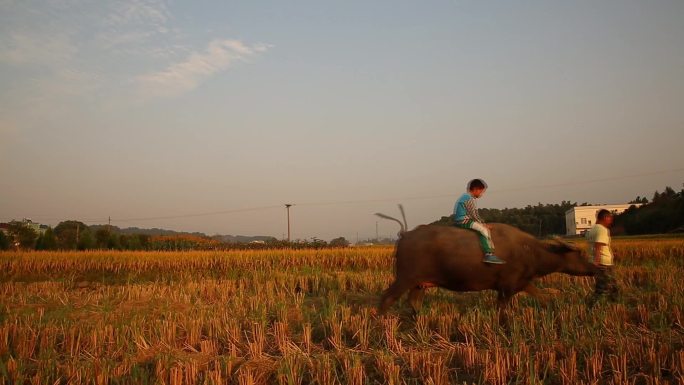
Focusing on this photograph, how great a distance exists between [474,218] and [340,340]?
2.66 meters

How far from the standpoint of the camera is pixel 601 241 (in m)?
7.62

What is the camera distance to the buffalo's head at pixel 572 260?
24.6 ft

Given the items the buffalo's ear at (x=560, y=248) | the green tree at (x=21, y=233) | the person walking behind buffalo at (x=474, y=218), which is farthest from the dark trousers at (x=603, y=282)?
the green tree at (x=21, y=233)

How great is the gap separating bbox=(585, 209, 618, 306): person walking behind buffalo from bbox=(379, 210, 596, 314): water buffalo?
3.81 feet

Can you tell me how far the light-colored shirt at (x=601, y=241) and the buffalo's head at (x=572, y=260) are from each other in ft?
0.65

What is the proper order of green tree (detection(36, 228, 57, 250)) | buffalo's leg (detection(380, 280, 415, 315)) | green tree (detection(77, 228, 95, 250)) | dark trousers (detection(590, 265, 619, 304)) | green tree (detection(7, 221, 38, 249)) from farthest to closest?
green tree (detection(7, 221, 38, 249)) → green tree (detection(77, 228, 95, 250)) → green tree (detection(36, 228, 57, 250)) → dark trousers (detection(590, 265, 619, 304)) → buffalo's leg (detection(380, 280, 415, 315))

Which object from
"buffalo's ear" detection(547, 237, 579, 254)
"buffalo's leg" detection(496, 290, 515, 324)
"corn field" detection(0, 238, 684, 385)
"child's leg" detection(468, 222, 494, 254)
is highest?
"child's leg" detection(468, 222, 494, 254)

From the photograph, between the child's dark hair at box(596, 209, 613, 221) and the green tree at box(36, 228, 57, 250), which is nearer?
the child's dark hair at box(596, 209, 613, 221)

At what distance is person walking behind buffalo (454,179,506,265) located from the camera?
6719mm

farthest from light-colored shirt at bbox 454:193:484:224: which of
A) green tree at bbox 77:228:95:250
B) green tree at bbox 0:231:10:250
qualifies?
green tree at bbox 0:231:10:250

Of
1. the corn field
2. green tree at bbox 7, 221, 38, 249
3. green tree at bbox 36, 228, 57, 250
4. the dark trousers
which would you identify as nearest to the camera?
the corn field

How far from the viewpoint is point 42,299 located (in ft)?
30.2

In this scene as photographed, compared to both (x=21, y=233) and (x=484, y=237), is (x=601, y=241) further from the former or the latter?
(x=21, y=233)

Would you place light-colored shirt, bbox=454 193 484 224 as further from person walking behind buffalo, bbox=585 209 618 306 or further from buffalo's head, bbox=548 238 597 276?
person walking behind buffalo, bbox=585 209 618 306
